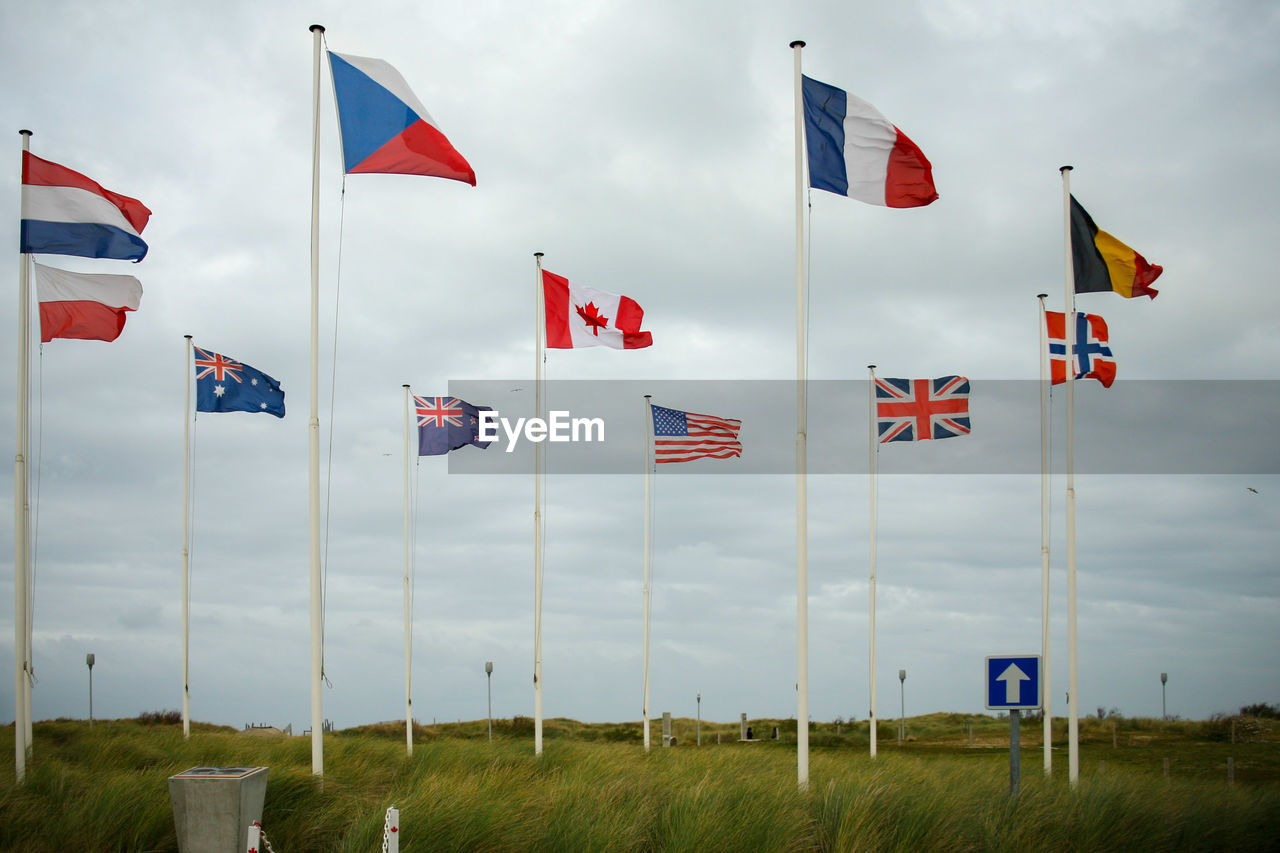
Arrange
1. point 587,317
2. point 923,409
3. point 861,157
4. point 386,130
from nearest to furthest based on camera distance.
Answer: point 386,130, point 861,157, point 587,317, point 923,409

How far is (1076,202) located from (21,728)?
69.8ft

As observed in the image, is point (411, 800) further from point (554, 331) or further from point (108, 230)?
point (554, 331)

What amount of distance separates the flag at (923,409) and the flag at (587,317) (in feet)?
20.5

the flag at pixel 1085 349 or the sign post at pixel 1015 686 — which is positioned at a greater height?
the flag at pixel 1085 349

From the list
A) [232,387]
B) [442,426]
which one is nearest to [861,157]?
[442,426]

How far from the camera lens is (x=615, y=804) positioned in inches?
583

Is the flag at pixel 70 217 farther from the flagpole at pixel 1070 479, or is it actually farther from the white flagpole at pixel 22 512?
the flagpole at pixel 1070 479

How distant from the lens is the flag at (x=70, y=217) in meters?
17.5

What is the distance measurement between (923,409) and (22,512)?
1844 cm

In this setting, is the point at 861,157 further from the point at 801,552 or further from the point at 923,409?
the point at 923,409

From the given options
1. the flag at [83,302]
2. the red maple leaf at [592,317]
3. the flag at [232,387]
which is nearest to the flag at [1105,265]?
the red maple leaf at [592,317]

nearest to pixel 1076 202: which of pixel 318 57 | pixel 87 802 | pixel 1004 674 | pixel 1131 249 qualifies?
pixel 1131 249

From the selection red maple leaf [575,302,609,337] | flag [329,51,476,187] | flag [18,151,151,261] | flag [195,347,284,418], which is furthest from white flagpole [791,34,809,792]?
flag [195,347,284,418]

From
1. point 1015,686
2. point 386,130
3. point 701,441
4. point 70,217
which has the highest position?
point 386,130
